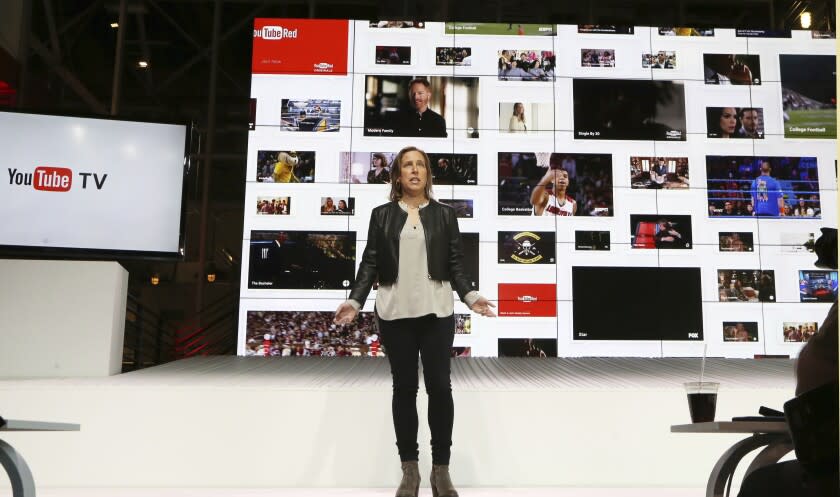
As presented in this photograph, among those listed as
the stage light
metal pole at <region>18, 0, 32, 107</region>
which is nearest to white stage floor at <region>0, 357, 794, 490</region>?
metal pole at <region>18, 0, 32, 107</region>

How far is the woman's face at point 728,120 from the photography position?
671 centimetres

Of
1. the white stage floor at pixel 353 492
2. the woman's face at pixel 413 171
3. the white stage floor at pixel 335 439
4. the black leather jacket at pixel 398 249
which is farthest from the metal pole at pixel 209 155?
the woman's face at pixel 413 171

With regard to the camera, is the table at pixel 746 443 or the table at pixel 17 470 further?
the table at pixel 17 470

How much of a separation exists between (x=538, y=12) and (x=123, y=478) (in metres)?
7.18

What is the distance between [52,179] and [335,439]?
89.9 inches

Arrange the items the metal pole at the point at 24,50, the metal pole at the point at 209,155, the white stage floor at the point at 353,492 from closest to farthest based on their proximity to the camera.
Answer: the white stage floor at the point at 353,492, the metal pole at the point at 24,50, the metal pole at the point at 209,155

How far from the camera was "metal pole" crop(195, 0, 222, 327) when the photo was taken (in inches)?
395

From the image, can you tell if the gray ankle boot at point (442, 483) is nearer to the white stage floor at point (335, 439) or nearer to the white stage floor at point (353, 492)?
the white stage floor at point (353, 492)

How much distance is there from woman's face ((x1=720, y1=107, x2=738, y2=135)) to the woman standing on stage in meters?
4.73

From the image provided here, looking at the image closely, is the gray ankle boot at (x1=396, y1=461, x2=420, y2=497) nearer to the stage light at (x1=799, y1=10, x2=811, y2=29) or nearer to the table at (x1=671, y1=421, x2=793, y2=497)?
the table at (x1=671, y1=421, x2=793, y2=497)

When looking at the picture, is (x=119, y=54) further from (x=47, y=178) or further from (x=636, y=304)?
(x=636, y=304)

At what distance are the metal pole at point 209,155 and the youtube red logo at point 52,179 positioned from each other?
606 centimetres

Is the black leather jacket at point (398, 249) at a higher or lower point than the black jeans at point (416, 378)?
higher

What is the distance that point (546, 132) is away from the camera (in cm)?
670
